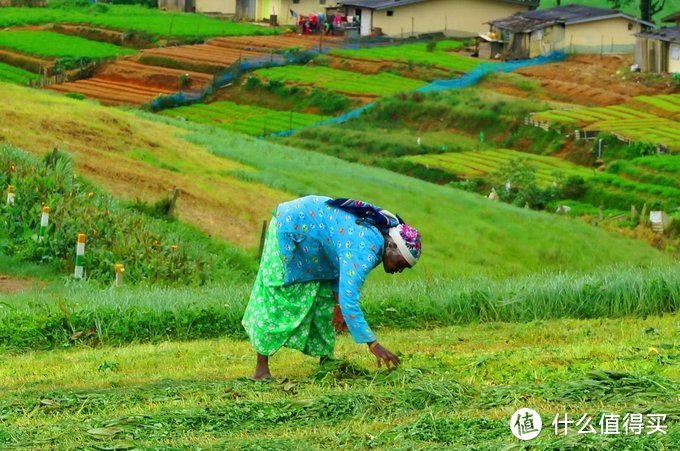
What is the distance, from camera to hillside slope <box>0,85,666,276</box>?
2762 centimetres

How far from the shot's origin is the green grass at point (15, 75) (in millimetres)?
67562

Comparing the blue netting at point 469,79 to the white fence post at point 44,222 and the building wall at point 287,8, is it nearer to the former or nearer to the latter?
the building wall at point 287,8

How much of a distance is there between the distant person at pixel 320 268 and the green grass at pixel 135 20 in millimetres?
76268

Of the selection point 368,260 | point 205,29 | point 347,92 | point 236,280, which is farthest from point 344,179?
point 205,29

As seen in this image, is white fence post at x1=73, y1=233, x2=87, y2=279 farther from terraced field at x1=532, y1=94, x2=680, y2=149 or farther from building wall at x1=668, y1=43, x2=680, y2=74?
building wall at x1=668, y1=43, x2=680, y2=74

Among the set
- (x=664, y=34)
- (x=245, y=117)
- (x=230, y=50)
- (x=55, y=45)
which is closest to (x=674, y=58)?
(x=664, y=34)

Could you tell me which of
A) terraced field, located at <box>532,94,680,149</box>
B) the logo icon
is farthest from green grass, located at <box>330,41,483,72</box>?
the logo icon

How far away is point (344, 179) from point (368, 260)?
2679 cm

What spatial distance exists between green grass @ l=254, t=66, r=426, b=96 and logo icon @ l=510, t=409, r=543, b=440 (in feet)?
211

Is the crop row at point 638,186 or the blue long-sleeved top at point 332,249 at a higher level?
the blue long-sleeved top at point 332,249

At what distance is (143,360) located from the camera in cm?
1108

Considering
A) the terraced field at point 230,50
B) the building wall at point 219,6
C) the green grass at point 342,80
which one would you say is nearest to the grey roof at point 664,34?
the green grass at point 342,80

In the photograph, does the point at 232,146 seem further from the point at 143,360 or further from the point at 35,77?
the point at 35,77

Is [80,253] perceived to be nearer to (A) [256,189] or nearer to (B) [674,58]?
(A) [256,189]
